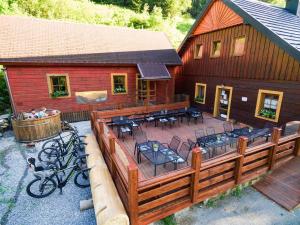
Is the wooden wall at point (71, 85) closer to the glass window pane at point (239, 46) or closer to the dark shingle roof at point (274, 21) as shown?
the glass window pane at point (239, 46)

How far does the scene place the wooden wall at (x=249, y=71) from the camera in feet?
22.5

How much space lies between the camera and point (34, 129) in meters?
7.14

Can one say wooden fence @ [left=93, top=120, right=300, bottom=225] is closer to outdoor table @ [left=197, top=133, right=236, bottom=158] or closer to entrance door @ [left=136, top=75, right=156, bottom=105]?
outdoor table @ [left=197, top=133, right=236, bottom=158]

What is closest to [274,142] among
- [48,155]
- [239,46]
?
[239,46]

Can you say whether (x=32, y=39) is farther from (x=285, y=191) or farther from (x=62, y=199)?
(x=285, y=191)

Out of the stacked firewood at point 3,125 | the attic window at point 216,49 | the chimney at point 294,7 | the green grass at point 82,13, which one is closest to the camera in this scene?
the stacked firewood at point 3,125

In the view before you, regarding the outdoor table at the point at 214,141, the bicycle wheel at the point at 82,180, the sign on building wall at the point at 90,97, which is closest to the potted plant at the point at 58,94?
the sign on building wall at the point at 90,97

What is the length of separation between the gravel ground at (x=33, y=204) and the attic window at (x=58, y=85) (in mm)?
4721

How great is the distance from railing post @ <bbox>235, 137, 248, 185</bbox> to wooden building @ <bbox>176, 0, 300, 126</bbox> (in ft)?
14.1

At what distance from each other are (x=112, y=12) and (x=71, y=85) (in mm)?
16798

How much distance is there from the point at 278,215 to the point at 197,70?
9056 millimetres

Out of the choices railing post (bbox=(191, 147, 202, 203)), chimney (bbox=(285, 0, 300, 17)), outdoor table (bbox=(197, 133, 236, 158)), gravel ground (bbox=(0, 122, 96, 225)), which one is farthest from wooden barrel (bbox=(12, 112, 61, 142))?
chimney (bbox=(285, 0, 300, 17))

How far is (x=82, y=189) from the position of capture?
461 centimetres

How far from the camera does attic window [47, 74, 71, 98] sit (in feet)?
30.5
